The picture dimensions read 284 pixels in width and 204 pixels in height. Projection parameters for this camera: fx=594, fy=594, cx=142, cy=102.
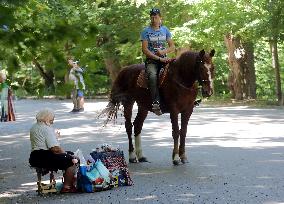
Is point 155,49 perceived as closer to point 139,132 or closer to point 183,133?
point 183,133

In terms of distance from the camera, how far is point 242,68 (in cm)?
3225

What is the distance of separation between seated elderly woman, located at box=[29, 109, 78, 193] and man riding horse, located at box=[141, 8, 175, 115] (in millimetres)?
2566

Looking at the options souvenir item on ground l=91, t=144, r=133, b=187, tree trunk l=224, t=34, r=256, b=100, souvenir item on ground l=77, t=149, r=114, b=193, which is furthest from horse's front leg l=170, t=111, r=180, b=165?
tree trunk l=224, t=34, r=256, b=100

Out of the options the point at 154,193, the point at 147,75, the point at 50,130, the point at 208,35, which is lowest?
the point at 154,193

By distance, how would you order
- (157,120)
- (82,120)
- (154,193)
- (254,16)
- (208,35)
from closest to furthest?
(154,193)
(157,120)
(82,120)
(254,16)
(208,35)

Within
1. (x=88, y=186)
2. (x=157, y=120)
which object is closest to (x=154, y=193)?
(x=88, y=186)

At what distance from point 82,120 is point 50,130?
14179 millimetres

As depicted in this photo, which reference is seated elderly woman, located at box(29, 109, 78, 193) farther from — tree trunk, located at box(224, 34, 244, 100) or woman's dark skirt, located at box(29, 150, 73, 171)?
tree trunk, located at box(224, 34, 244, 100)

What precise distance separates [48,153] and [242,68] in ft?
83.6

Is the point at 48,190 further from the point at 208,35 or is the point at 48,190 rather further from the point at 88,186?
the point at 208,35

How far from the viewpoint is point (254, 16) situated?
2720 centimetres

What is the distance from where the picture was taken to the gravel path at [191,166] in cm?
734

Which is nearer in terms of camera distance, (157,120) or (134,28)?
(157,120)

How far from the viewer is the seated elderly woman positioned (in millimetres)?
7758
